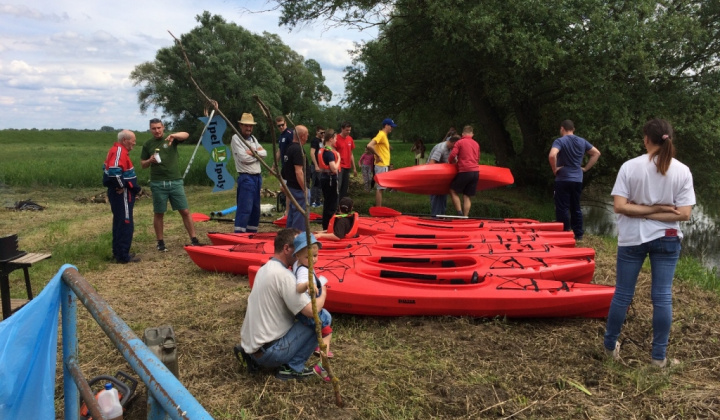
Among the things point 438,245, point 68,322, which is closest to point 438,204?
point 438,245

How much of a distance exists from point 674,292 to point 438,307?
2.76m

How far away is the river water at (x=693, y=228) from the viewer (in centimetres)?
1005

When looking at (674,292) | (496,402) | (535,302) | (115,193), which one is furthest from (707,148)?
(115,193)

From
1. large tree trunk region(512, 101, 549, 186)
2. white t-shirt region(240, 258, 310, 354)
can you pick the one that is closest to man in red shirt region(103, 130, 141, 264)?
white t-shirt region(240, 258, 310, 354)

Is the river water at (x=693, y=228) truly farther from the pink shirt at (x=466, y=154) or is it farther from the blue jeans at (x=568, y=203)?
the pink shirt at (x=466, y=154)

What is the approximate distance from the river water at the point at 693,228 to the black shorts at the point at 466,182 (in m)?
4.44

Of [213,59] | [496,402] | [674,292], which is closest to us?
[496,402]

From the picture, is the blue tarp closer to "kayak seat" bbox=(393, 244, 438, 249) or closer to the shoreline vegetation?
the shoreline vegetation

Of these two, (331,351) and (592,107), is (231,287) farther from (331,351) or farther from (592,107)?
(592,107)

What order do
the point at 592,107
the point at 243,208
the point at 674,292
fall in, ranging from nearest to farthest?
1. the point at 674,292
2. the point at 243,208
3. the point at 592,107

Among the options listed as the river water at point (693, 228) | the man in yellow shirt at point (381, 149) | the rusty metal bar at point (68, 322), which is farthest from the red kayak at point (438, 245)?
the river water at point (693, 228)

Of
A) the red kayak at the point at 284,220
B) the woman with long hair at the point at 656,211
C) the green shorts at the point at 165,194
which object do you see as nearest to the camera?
the woman with long hair at the point at 656,211

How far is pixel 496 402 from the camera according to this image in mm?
3012

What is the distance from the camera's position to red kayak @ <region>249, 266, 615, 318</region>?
4.11 metres
